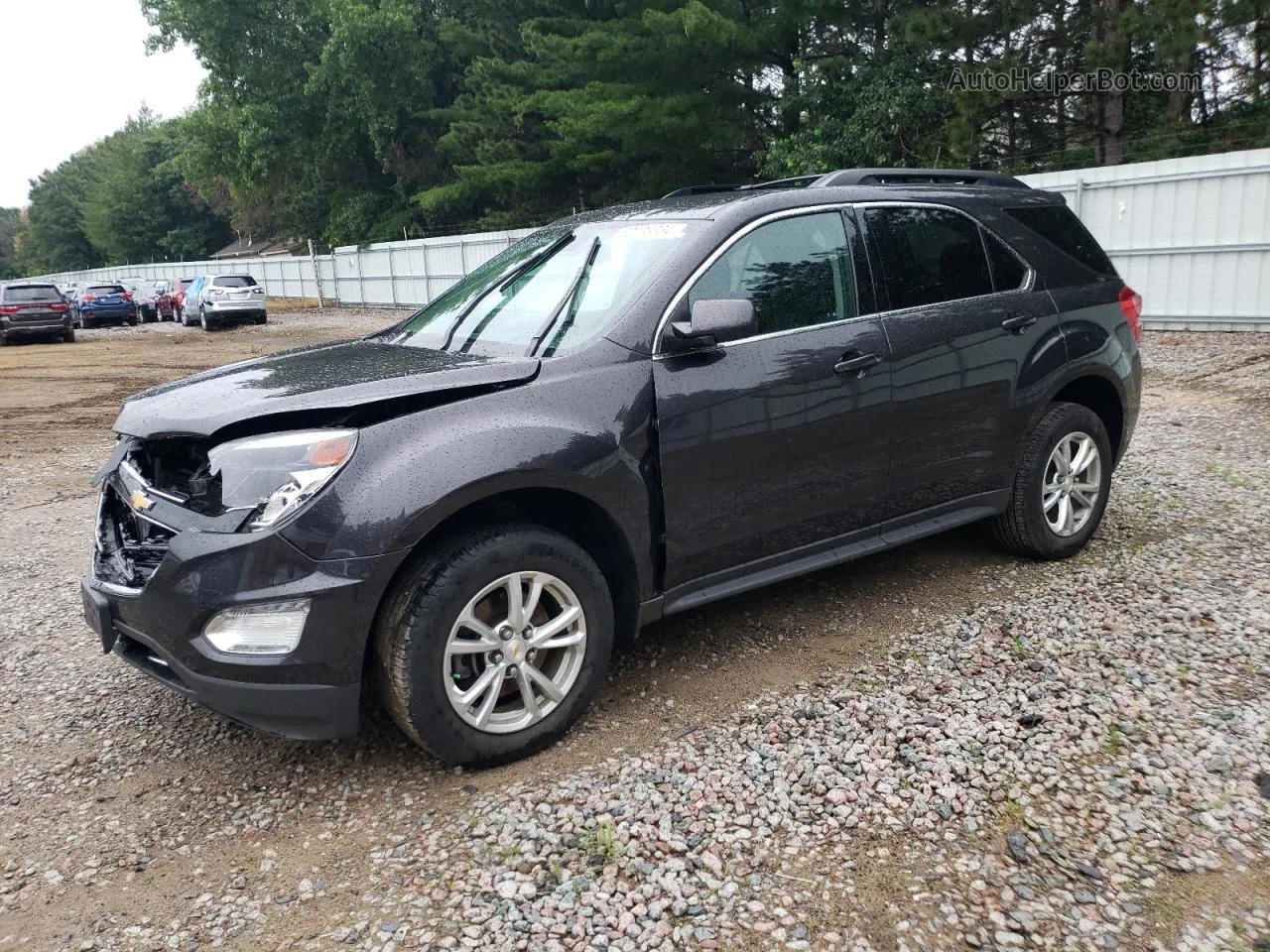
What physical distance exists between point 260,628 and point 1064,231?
4197mm

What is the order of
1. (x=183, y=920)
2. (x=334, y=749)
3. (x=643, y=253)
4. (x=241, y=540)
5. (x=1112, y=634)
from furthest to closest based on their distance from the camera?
(x=1112, y=634) < (x=643, y=253) < (x=334, y=749) < (x=241, y=540) < (x=183, y=920)

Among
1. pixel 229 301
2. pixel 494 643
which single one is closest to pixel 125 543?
pixel 494 643

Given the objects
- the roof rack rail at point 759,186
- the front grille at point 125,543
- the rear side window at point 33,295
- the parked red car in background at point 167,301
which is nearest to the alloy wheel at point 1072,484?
the roof rack rail at point 759,186

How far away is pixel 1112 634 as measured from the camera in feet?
13.1

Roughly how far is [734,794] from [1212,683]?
1.93 m

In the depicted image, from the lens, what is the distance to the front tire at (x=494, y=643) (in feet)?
9.69

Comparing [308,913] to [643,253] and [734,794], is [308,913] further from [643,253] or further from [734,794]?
[643,253]

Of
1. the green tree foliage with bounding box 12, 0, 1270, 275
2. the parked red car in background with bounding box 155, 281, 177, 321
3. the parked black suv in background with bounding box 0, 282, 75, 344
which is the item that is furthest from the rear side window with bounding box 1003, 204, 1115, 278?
the parked red car in background with bounding box 155, 281, 177, 321

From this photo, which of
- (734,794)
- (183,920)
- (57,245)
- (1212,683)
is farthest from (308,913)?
(57,245)

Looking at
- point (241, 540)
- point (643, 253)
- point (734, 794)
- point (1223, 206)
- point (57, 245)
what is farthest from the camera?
point (57, 245)

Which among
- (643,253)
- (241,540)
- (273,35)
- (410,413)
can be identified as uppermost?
(273,35)

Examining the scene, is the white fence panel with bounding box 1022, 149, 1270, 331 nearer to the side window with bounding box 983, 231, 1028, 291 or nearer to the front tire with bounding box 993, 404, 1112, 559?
the front tire with bounding box 993, 404, 1112, 559

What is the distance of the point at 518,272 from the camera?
165 inches

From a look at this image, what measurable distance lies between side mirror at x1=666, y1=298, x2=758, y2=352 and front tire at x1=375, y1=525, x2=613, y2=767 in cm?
84
